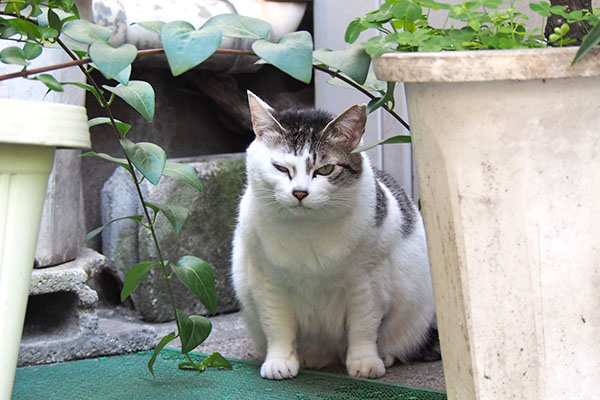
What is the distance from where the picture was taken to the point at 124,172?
2.77m

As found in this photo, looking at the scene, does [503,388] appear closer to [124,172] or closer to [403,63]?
[403,63]

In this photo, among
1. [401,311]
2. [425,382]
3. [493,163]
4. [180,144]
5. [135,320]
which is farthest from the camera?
[180,144]

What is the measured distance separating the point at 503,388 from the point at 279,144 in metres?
1.09

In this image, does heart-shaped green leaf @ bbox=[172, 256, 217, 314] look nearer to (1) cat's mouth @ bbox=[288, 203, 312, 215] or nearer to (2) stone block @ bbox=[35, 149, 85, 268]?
(1) cat's mouth @ bbox=[288, 203, 312, 215]

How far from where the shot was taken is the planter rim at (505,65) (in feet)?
3.03

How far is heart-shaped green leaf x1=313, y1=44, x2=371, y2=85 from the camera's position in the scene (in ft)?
3.78

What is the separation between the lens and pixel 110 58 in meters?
1.04

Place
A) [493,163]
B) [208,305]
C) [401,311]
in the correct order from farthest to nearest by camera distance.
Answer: [401,311], [208,305], [493,163]

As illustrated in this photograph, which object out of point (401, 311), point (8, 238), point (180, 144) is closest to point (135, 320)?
point (180, 144)

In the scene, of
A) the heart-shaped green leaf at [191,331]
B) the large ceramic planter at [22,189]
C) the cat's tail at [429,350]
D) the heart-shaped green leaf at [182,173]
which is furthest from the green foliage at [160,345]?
the cat's tail at [429,350]

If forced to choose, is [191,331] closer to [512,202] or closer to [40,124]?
[40,124]

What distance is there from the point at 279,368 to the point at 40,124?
120cm

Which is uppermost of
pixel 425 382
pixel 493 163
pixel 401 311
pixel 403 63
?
pixel 403 63

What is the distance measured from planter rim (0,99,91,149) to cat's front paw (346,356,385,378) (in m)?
1.20
